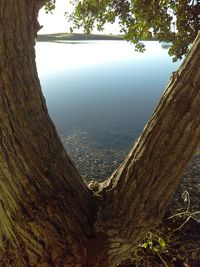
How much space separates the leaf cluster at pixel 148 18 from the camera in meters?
5.85

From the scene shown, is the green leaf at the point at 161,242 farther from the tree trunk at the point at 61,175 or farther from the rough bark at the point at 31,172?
the rough bark at the point at 31,172

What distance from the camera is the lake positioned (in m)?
9.23

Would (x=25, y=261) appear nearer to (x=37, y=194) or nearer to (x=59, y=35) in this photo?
(x=37, y=194)

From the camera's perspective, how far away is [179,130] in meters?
2.08

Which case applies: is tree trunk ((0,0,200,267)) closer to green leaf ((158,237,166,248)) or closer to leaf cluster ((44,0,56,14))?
green leaf ((158,237,166,248))

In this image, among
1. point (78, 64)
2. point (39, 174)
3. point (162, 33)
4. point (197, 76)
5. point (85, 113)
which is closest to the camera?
point (197, 76)

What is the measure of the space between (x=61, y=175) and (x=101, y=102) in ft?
41.7

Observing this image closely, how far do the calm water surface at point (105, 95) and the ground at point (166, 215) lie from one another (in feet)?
2.18

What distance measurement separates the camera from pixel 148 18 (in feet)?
19.4

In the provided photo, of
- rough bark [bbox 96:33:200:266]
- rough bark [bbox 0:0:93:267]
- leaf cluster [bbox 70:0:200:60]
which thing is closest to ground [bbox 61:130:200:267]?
rough bark [bbox 96:33:200:266]

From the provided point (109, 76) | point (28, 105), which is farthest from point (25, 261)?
point (109, 76)

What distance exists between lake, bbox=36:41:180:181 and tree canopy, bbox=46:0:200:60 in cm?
299

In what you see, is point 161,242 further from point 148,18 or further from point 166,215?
point 148,18

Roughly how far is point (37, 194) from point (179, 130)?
0.93 metres
